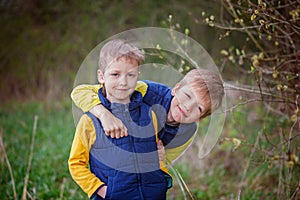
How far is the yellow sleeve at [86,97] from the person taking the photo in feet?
7.73

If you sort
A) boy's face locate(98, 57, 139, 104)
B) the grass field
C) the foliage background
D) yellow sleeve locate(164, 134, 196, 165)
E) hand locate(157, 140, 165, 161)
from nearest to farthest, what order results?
1. boy's face locate(98, 57, 139, 104)
2. hand locate(157, 140, 165, 161)
3. yellow sleeve locate(164, 134, 196, 165)
4. the foliage background
5. the grass field

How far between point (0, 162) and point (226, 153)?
2305 millimetres

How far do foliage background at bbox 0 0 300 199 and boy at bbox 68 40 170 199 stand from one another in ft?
3.00

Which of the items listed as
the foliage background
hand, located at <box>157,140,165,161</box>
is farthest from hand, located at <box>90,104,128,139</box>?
the foliage background

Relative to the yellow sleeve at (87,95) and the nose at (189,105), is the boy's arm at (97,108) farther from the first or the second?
the nose at (189,105)

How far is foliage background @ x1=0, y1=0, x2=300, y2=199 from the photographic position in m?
3.60

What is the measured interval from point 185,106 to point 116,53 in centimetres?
47

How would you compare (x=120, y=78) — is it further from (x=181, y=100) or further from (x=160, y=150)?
(x=160, y=150)

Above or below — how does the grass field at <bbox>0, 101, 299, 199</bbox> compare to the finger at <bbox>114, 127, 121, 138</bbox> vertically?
below

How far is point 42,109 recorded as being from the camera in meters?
6.77

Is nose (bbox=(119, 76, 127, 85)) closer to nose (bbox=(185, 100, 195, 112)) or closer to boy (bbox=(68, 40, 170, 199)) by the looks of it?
boy (bbox=(68, 40, 170, 199))

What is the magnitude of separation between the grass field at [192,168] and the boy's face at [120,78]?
3.60 feet

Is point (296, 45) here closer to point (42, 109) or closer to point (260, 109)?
point (260, 109)

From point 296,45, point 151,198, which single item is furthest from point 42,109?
point 151,198
